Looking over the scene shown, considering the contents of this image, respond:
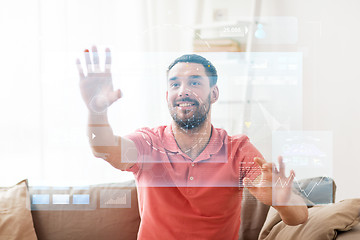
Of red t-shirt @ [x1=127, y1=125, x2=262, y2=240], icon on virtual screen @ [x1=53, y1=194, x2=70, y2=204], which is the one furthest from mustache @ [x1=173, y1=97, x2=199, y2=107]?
icon on virtual screen @ [x1=53, y1=194, x2=70, y2=204]

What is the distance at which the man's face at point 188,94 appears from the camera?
101cm

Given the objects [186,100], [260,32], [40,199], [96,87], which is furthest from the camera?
[40,199]

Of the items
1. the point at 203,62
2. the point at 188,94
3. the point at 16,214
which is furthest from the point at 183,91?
the point at 16,214

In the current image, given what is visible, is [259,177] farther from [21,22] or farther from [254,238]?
[21,22]

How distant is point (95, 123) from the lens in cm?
87

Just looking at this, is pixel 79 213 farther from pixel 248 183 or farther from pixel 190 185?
pixel 248 183

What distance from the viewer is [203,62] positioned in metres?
1.06

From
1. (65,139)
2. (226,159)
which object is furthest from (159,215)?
(65,139)

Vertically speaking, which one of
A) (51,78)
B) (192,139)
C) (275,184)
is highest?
(51,78)

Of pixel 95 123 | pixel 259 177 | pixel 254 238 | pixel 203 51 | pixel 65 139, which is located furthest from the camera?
pixel 65 139

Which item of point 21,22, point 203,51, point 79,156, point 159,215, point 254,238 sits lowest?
point 254,238

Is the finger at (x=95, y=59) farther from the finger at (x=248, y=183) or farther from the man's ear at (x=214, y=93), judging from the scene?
the finger at (x=248, y=183)

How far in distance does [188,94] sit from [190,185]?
292mm

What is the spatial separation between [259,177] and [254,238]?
1.43ft
